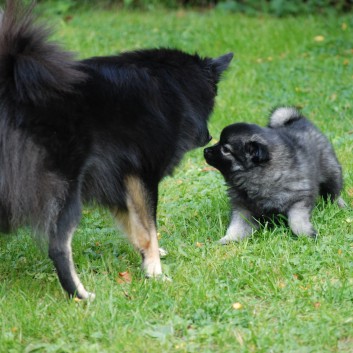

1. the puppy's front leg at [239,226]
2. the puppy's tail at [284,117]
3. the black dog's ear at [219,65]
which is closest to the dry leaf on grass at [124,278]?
the puppy's front leg at [239,226]

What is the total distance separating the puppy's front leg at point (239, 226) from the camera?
4734 millimetres

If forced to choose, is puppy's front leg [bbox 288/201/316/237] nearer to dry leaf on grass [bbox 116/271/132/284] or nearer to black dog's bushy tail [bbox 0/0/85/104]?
dry leaf on grass [bbox 116/271/132/284]

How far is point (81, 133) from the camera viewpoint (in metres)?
3.80

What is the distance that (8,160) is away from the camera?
357 centimetres

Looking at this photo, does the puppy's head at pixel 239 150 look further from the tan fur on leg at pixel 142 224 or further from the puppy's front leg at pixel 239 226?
the tan fur on leg at pixel 142 224

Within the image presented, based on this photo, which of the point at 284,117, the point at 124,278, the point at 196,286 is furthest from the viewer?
the point at 284,117

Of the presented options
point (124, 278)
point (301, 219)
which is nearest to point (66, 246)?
point (124, 278)

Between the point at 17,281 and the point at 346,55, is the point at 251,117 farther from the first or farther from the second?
the point at 17,281

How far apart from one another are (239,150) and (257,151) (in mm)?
141

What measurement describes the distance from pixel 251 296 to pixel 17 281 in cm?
147

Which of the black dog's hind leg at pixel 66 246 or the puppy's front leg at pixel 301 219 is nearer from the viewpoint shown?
the black dog's hind leg at pixel 66 246

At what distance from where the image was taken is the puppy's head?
4.77m

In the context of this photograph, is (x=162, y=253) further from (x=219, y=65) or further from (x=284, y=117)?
(x=284, y=117)

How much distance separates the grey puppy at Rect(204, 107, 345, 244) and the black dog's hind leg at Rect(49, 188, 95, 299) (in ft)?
4.15
